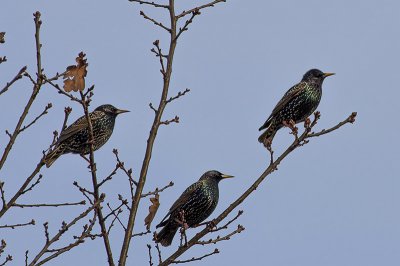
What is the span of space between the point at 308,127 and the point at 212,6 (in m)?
1.25

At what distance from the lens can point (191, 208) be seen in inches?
351

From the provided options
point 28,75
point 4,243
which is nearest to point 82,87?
point 28,75

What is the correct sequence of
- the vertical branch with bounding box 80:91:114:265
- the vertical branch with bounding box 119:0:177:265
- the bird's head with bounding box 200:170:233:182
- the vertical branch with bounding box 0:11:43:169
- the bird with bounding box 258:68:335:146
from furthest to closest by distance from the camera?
the bird's head with bounding box 200:170:233:182, the bird with bounding box 258:68:335:146, the vertical branch with bounding box 119:0:177:265, the vertical branch with bounding box 80:91:114:265, the vertical branch with bounding box 0:11:43:169

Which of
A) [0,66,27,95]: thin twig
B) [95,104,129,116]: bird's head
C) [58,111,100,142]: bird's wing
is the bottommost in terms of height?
[0,66,27,95]: thin twig

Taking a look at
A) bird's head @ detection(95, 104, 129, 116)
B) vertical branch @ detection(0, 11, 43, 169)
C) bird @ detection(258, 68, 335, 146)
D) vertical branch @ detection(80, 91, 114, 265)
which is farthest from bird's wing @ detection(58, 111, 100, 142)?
vertical branch @ detection(0, 11, 43, 169)

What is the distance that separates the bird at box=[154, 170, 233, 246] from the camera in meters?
8.88

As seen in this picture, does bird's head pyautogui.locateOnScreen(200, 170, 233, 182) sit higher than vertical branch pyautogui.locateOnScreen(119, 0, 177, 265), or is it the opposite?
bird's head pyautogui.locateOnScreen(200, 170, 233, 182)

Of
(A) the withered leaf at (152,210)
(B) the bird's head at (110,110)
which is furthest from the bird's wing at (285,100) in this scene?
(A) the withered leaf at (152,210)

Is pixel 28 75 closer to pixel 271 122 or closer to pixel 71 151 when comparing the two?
pixel 71 151

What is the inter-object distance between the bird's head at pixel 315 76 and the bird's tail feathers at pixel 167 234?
2.56 m

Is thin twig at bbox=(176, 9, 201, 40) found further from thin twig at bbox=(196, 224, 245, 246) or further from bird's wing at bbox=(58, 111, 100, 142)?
bird's wing at bbox=(58, 111, 100, 142)

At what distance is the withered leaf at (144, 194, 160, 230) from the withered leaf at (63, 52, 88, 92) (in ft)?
3.52

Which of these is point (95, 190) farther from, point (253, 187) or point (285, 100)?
point (285, 100)

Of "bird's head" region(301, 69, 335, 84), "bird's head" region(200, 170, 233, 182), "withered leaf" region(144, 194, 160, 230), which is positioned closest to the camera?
"withered leaf" region(144, 194, 160, 230)
